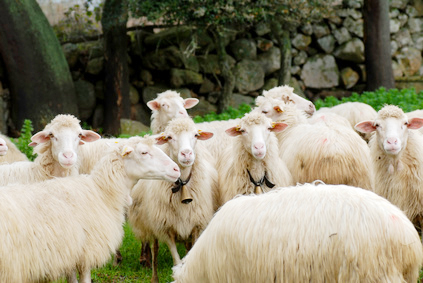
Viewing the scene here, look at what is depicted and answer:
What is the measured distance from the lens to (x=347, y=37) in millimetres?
15305

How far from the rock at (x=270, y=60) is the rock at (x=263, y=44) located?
0.08m

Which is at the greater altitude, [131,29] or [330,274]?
[131,29]

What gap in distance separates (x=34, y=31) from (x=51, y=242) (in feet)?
28.2

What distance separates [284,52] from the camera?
46.2 feet

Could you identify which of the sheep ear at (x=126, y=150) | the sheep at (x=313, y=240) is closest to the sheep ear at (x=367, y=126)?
the sheep ear at (x=126, y=150)

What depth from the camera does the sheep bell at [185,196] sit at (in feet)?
21.4

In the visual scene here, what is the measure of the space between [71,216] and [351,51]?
10975mm

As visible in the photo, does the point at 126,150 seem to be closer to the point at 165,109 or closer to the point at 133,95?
the point at 165,109

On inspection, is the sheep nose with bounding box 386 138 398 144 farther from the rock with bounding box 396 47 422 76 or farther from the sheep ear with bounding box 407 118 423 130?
the rock with bounding box 396 47 422 76

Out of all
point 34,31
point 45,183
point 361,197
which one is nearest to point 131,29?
point 34,31

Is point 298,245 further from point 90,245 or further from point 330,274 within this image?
point 90,245

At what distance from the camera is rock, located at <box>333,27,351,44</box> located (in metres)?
15.2

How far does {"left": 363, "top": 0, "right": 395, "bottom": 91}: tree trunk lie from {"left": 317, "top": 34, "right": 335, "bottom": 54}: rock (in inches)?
33.5

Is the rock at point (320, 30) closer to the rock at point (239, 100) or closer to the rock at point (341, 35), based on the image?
the rock at point (341, 35)
